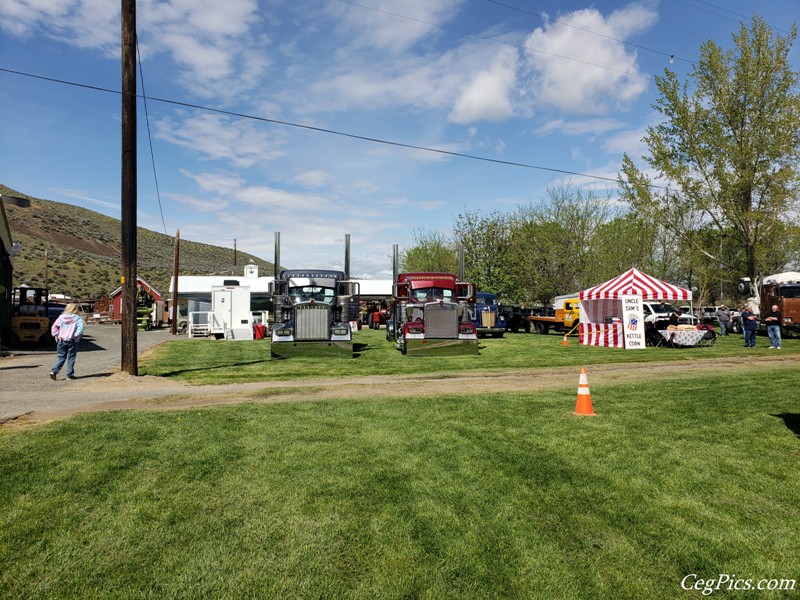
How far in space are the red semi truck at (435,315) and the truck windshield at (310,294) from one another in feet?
10.2

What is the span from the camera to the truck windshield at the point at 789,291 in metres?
28.5

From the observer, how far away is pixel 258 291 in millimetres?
43781

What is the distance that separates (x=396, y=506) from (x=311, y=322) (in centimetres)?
1442

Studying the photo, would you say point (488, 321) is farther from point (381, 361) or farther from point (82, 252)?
point (82, 252)

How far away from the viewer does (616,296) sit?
24.7 m

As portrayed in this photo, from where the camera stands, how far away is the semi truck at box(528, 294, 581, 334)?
3222 centimetres

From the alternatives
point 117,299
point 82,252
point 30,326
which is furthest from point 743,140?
point 82,252

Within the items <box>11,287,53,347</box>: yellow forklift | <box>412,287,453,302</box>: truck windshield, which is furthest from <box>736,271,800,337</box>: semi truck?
<box>11,287,53,347</box>: yellow forklift

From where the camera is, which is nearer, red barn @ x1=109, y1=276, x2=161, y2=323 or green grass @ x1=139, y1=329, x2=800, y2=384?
green grass @ x1=139, y1=329, x2=800, y2=384

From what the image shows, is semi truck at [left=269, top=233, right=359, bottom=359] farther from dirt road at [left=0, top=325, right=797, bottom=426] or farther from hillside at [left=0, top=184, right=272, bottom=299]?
hillside at [left=0, top=184, right=272, bottom=299]

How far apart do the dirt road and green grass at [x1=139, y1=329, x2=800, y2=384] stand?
1052 millimetres

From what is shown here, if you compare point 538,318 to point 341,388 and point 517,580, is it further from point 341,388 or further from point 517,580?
point 517,580

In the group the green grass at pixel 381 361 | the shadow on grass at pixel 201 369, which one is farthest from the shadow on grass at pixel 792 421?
the shadow on grass at pixel 201 369

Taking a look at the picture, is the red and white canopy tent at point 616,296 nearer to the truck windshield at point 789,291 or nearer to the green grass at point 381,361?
the green grass at point 381,361
